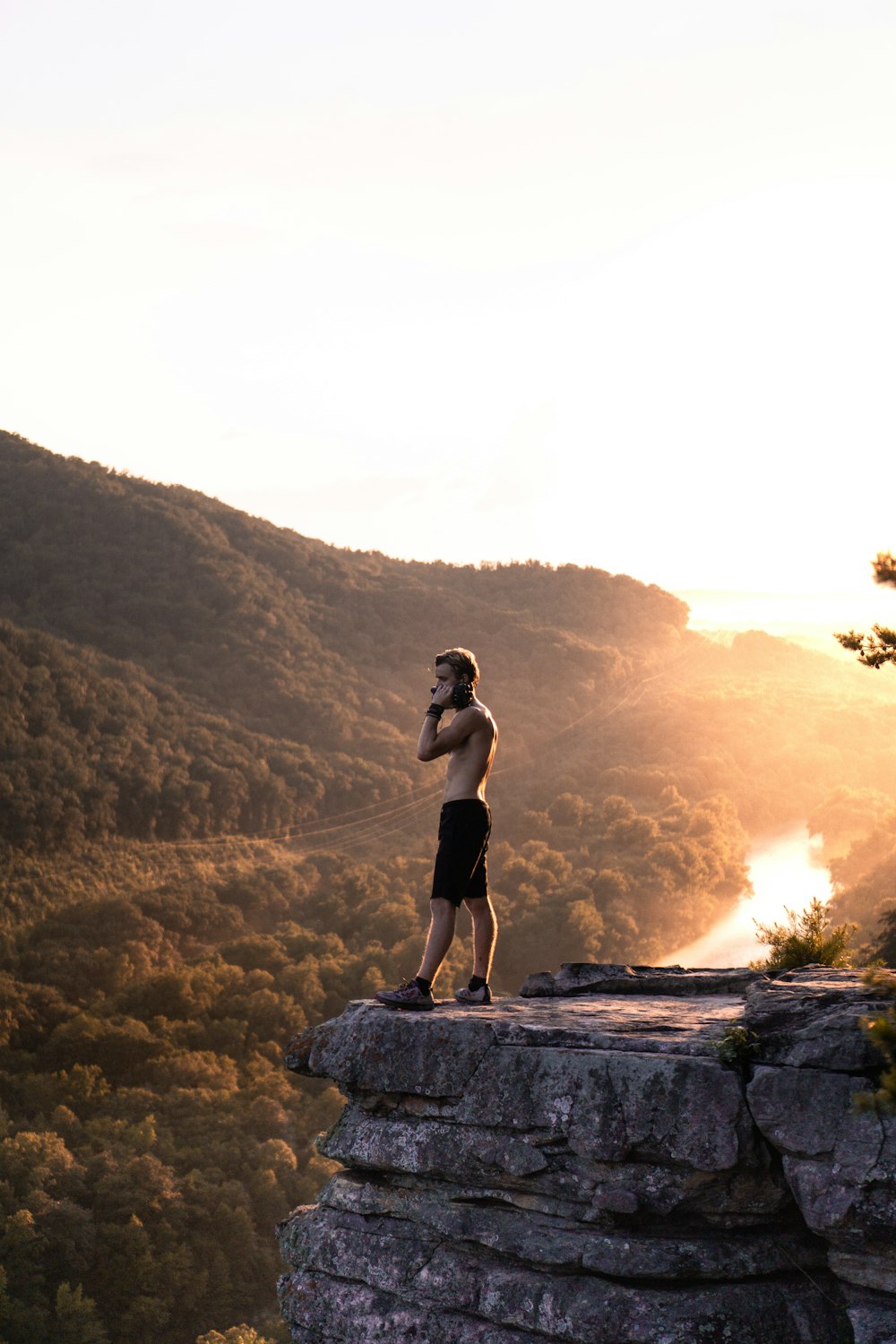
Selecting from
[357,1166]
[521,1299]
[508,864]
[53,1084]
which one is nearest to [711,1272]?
[521,1299]

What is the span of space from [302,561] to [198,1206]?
65.0 metres

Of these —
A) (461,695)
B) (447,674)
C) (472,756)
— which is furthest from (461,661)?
(472,756)

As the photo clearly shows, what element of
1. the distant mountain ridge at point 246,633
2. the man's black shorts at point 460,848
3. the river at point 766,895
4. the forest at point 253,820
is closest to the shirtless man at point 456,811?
the man's black shorts at point 460,848

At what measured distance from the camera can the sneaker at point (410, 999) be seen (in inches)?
336

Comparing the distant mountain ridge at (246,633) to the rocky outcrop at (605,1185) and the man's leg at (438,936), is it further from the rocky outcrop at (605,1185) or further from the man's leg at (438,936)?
the rocky outcrop at (605,1185)

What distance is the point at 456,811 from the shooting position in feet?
28.9

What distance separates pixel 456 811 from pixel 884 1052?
11.8ft

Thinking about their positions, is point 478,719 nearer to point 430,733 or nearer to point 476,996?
point 430,733

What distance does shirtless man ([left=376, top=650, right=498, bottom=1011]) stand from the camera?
28.3ft

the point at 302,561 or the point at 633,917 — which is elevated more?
the point at 302,561

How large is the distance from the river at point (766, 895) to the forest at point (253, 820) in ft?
4.90

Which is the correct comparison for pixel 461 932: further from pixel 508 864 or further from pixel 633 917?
pixel 633 917

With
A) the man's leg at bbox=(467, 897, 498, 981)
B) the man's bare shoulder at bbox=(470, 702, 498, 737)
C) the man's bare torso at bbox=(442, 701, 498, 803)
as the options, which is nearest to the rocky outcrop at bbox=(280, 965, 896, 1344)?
the man's leg at bbox=(467, 897, 498, 981)

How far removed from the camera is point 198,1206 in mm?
26828
